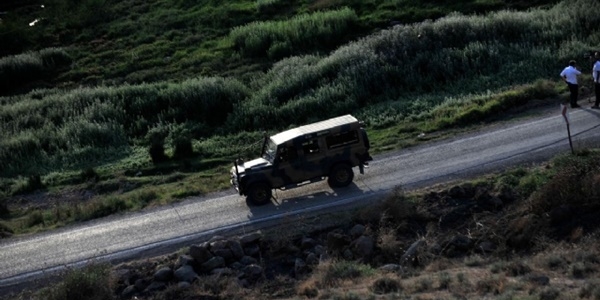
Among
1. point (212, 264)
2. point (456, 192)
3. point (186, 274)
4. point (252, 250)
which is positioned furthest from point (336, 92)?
point (186, 274)

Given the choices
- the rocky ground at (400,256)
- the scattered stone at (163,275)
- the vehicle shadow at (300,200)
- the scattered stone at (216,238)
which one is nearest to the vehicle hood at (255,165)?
the vehicle shadow at (300,200)

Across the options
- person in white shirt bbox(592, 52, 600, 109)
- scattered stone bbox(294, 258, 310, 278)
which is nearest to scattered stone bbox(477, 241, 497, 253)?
scattered stone bbox(294, 258, 310, 278)

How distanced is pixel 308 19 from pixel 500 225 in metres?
27.0

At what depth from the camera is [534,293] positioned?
57.1ft

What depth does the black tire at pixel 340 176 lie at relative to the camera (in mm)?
25250

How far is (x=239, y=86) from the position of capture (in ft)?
131

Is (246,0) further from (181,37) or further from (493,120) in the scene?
(493,120)

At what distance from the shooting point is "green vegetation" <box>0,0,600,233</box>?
104 feet

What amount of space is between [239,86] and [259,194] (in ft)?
50.0

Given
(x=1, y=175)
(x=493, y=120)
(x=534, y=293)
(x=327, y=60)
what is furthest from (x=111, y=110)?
(x=534, y=293)

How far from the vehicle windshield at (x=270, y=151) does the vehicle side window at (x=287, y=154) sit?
22 centimetres

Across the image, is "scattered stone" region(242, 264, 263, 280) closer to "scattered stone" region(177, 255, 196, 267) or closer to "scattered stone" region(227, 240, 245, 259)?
"scattered stone" region(227, 240, 245, 259)

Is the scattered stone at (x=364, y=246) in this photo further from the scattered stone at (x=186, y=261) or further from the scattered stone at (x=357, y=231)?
the scattered stone at (x=186, y=261)

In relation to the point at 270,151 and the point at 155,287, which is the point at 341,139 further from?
the point at 155,287
